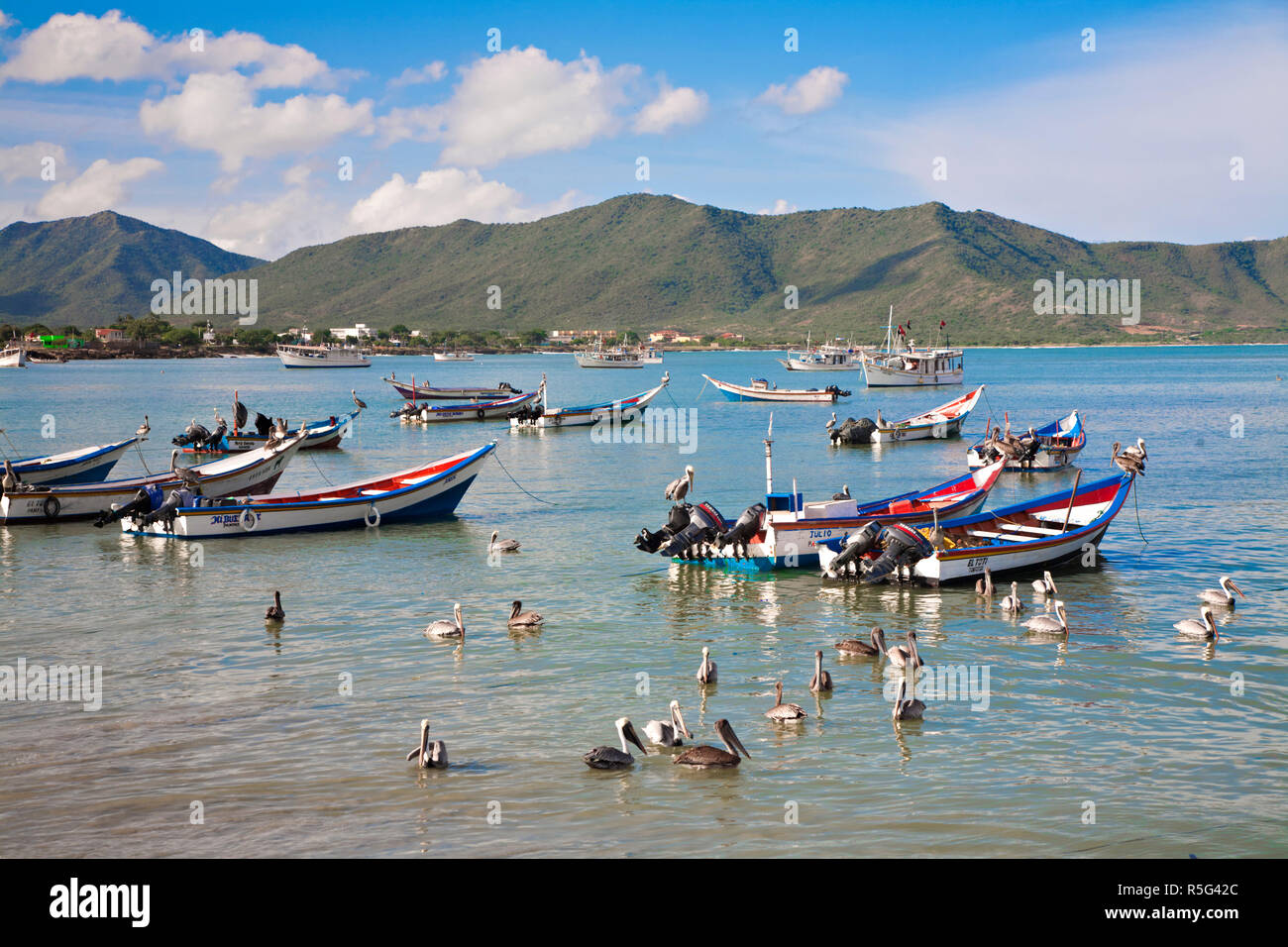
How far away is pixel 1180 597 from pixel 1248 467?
2382cm

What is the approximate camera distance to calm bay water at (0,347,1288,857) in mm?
10344

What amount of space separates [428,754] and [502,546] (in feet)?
43.9

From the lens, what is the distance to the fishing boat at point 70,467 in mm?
33375

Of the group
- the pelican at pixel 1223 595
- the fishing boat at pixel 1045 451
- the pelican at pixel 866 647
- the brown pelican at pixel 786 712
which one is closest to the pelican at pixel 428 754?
the brown pelican at pixel 786 712

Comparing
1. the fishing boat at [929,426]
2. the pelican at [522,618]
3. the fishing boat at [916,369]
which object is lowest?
the pelican at [522,618]

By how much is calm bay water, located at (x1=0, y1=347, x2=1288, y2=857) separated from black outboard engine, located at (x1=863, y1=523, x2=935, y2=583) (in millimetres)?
506

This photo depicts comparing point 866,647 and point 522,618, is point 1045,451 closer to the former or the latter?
point 866,647

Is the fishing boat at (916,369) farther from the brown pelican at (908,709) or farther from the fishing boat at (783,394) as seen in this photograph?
the brown pelican at (908,709)

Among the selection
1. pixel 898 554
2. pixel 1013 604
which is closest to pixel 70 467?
pixel 898 554

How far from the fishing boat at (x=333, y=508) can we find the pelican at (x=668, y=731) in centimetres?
1764

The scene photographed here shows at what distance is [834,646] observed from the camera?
55.1ft

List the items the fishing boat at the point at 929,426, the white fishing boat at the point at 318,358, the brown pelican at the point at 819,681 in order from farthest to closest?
the white fishing boat at the point at 318,358, the fishing boat at the point at 929,426, the brown pelican at the point at 819,681

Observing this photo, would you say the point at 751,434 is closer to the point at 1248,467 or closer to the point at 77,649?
the point at 1248,467
